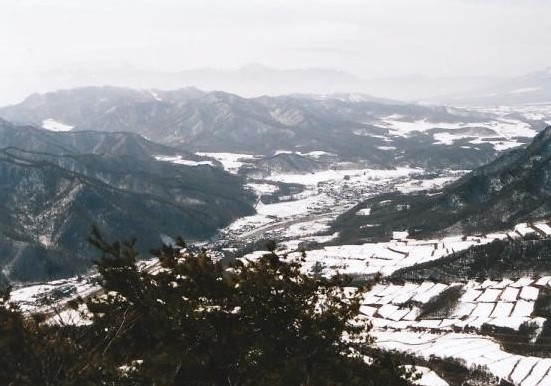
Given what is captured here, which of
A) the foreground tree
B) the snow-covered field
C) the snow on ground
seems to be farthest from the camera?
the snow-covered field

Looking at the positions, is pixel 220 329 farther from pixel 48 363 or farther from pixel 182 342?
pixel 48 363

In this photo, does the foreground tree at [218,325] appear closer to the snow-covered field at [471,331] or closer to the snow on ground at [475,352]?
the snow-covered field at [471,331]

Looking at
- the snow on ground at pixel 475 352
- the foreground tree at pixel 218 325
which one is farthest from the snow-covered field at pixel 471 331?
the foreground tree at pixel 218 325

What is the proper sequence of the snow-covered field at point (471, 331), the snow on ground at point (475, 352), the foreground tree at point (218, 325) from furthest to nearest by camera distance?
1. the snow-covered field at point (471, 331)
2. the snow on ground at point (475, 352)
3. the foreground tree at point (218, 325)

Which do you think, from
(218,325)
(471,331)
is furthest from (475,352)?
(218,325)

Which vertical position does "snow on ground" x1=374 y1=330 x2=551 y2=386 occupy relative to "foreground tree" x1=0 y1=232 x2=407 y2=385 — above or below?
below

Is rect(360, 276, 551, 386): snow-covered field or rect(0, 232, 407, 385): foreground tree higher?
rect(0, 232, 407, 385): foreground tree

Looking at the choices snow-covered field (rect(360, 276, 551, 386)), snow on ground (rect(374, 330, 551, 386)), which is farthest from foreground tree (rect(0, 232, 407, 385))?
snow on ground (rect(374, 330, 551, 386))

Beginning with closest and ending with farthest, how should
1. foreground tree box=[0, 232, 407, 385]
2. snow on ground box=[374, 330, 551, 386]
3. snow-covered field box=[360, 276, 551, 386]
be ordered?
1. foreground tree box=[0, 232, 407, 385]
2. snow on ground box=[374, 330, 551, 386]
3. snow-covered field box=[360, 276, 551, 386]

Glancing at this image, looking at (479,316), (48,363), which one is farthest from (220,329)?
(479,316)

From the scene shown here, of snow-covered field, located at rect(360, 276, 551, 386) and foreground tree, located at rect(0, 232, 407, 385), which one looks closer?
foreground tree, located at rect(0, 232, 407, 385)

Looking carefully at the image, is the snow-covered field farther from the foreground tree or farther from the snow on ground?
the foreground tree
